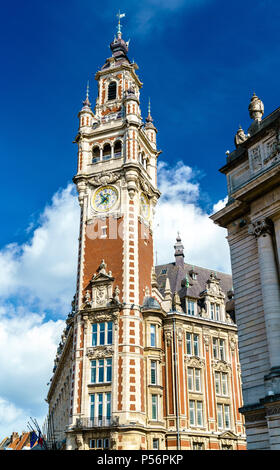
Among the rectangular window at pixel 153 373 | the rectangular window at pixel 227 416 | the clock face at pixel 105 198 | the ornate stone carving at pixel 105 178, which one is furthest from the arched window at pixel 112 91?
the rectangular window at pixel 227 416

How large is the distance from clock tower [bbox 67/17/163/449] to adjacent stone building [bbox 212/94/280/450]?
20.8 metres

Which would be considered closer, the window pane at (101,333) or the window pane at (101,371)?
the window pane at (101,371)

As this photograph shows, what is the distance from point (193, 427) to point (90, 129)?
35.3 meters

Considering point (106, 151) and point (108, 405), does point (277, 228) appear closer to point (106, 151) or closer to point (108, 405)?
point (108, 405)

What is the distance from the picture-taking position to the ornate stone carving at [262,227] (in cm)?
2642

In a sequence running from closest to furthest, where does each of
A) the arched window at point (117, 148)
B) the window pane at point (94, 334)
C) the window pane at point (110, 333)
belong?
1. the window pane at point (110, 333)
2. the window pane at point (94, 334)
3. the arched window at point (117, 148)

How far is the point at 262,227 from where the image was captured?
26562mm

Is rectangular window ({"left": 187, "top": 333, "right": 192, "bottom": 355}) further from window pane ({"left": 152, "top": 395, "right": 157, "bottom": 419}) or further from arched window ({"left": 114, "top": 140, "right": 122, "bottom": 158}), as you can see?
arched window ({"left": 114, "top": 140, "right": 122, "bottom": 158})

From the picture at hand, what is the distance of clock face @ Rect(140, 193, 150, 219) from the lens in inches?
2198

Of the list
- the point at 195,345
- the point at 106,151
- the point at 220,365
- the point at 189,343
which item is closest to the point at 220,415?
the point at 220,365

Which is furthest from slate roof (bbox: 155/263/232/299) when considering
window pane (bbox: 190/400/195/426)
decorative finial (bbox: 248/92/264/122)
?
decorative finial (bbox: 248/92/264/122)

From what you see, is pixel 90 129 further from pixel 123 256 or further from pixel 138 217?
pixel 123 256

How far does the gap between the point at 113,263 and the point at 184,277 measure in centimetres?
1268

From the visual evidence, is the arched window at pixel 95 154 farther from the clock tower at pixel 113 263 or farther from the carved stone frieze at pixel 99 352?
the carved stone frieze at pixel 99 352
